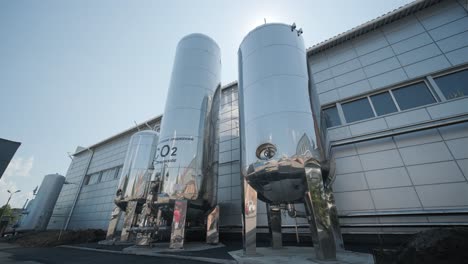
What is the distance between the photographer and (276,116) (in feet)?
13.0

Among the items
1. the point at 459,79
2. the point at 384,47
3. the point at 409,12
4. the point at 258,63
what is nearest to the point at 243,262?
the point at 258,63

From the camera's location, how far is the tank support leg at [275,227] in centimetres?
480

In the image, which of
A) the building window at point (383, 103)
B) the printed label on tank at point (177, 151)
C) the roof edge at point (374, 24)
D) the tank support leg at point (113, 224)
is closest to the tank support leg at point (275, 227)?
the printed label on tank at point (177, 151)

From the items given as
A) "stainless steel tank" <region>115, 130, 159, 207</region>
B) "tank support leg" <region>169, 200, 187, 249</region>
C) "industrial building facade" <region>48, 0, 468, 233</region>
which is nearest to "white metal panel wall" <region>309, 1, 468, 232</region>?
"industrial building facade" <region>48, 0, 468, 233</region>

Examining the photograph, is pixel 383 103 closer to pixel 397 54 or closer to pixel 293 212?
pixel 397 54

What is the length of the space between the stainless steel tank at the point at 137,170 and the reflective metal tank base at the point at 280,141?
5.08 metres

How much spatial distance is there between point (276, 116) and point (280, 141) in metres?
0.60

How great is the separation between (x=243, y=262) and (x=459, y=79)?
8.55 m

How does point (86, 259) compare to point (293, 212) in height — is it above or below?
below

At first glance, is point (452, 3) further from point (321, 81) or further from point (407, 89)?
point (321, 81)

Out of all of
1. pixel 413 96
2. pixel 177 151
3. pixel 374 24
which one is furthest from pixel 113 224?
pixel 374 24

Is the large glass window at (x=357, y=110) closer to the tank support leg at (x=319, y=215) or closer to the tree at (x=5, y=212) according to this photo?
the tank support leg at (x=319, y=215)

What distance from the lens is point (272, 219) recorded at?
5020mm

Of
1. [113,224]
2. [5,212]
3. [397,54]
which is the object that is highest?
[397,54]
